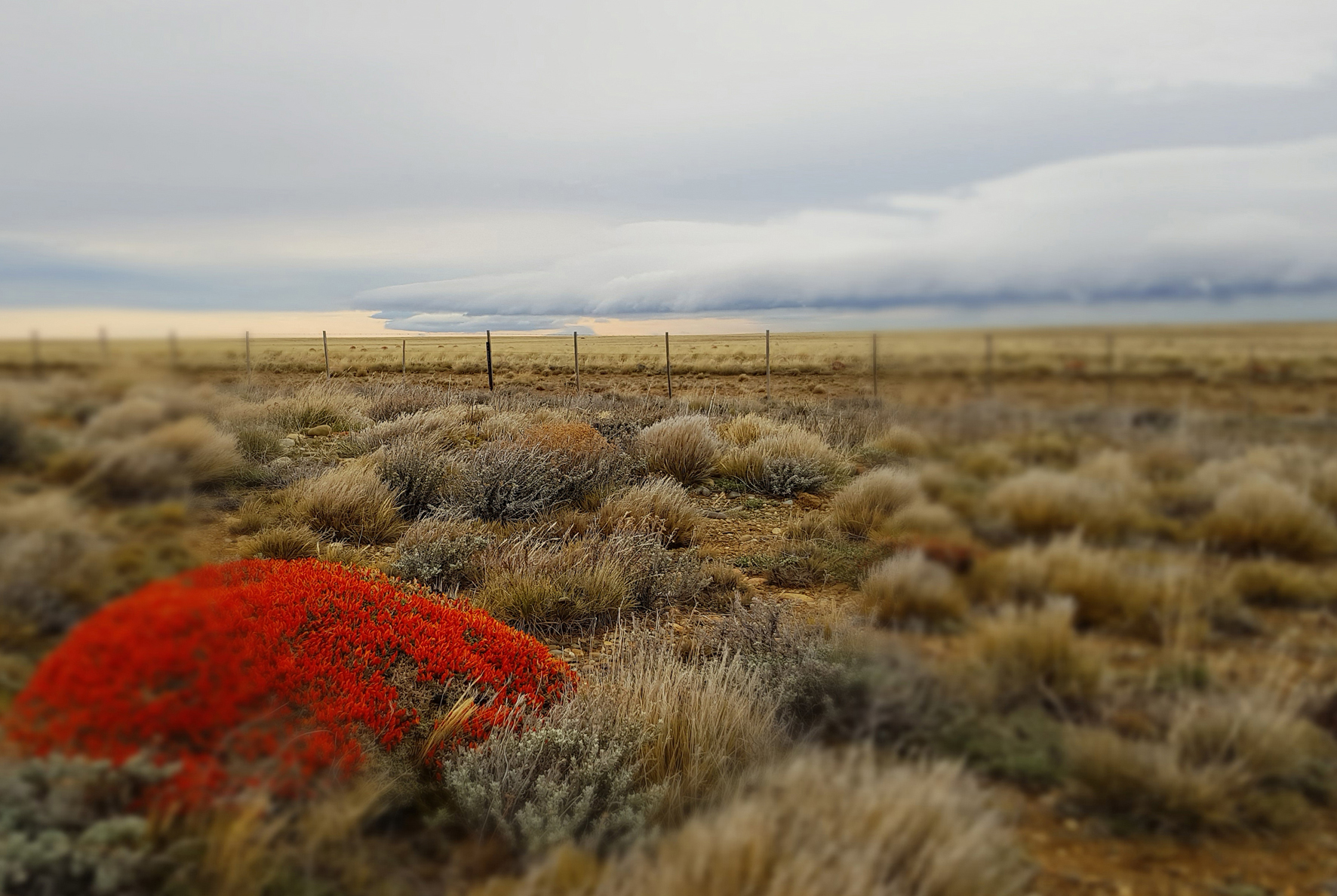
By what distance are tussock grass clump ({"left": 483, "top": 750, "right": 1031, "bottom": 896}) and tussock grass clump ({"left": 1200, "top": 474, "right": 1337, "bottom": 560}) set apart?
77 centimetres

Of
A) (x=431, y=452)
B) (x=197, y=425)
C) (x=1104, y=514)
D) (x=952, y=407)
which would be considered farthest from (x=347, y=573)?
(x=431, y=452)

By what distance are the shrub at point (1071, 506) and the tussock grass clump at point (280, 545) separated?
521 cm

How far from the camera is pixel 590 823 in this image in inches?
104

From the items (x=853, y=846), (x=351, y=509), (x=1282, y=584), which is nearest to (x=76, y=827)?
(x=853, y=846)

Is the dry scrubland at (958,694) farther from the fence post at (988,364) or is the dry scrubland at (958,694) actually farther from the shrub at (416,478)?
the shrub at (416,478)

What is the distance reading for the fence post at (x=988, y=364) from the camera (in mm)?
1854

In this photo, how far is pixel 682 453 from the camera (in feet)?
31.1

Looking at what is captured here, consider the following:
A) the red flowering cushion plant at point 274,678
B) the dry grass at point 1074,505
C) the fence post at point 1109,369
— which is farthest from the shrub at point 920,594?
the red flowering cushion plant at point 274,678

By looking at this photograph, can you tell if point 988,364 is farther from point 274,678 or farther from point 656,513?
point 656,513

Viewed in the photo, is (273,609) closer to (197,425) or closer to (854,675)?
(197,425)

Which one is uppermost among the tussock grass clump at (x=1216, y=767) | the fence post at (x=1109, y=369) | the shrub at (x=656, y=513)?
the fence post at (x=1109, y=369)

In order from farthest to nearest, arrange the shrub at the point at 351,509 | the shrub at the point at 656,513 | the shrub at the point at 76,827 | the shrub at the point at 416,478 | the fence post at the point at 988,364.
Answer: the shrub at the point at 416,478 → the shrub at the point at 656,513 → the shrub at the point at 351,509 → the fence post at the point at 988,364 → the shrub at the point at 76,827

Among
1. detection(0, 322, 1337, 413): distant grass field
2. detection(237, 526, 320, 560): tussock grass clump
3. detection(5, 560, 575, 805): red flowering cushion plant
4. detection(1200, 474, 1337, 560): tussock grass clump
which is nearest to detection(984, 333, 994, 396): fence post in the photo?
detection(0, 322, 1337, 413): distant grass field

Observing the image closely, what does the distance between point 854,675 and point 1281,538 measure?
115 centimetres
